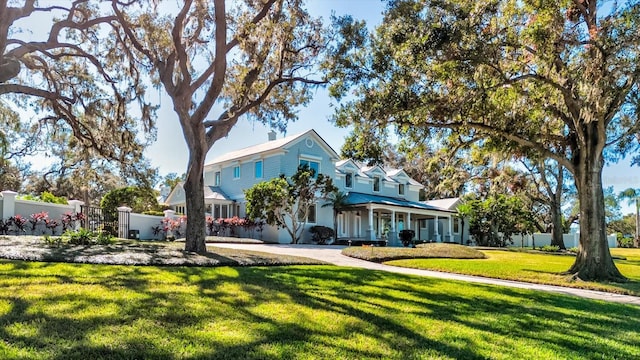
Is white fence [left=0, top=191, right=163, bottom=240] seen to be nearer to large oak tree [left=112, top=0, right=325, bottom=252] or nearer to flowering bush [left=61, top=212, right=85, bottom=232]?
flowering bush [left=61, top=212, right=85, bottom=232]

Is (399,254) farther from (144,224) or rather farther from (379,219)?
(379,219)

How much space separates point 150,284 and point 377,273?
221 inches

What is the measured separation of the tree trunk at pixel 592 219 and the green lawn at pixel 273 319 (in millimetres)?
4250

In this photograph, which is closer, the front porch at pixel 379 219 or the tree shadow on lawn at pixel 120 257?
the tree shadow on lawn at pixel 120 257

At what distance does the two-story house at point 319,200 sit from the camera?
89.5 ft

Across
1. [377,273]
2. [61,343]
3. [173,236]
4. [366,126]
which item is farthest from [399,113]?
[173,236]

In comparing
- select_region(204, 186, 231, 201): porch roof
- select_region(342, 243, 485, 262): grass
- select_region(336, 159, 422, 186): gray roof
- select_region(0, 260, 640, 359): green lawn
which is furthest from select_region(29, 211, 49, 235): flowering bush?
select_region(336, 159, 422, 186): gray roof

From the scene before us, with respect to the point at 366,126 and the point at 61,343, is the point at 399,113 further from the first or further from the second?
the point at 61,343

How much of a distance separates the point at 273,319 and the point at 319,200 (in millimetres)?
22683

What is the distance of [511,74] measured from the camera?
13.2m

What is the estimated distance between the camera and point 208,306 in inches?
233

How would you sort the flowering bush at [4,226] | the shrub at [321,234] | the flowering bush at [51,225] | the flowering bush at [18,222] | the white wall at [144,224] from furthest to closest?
the shrub at [321,234] < the white wall at [144,224] < the flowering bush at [51,225] < the flowering bush at [18,222] < the flowering bush at [4,226]

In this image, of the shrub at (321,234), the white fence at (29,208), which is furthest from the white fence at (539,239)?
the white fence at (29,208)

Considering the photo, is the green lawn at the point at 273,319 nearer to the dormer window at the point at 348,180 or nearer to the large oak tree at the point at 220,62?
the large oak tree at the point at 220,62
